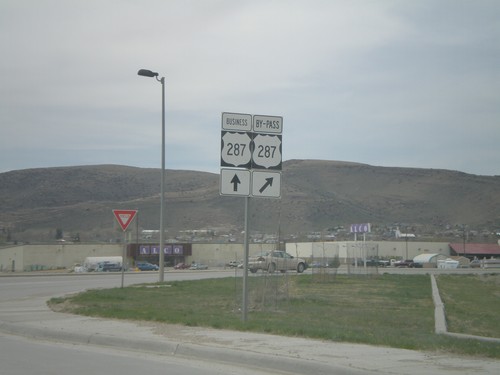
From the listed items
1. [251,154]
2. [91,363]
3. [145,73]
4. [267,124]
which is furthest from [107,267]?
[91,363]

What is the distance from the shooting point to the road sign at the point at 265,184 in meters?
14.1

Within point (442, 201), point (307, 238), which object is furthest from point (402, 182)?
point (307, 238)

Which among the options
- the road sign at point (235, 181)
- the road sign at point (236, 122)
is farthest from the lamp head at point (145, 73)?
the road sign at point (235, 181)

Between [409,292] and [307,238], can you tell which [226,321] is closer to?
[409,292]

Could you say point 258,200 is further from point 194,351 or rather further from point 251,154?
point 194,351

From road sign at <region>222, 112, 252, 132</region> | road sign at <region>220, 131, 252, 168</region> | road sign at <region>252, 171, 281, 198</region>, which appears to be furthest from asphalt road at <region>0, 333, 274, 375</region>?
road sign at <region>222, 112, 252, 132</region>

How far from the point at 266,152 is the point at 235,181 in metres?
0.95

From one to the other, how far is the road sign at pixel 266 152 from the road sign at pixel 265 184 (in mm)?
181

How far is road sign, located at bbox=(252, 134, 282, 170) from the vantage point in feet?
46.7

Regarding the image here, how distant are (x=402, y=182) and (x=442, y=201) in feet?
33.8

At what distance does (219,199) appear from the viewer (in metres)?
113

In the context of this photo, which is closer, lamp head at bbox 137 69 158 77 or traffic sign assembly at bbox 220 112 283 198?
traffic sign assembly at bbox 220 112 283 198

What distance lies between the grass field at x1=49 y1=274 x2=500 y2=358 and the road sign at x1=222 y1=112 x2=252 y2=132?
13.4 feet

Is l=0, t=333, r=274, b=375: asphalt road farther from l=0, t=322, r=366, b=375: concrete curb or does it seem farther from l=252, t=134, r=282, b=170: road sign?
l=252, t=134, r=282, b=170: road sign
